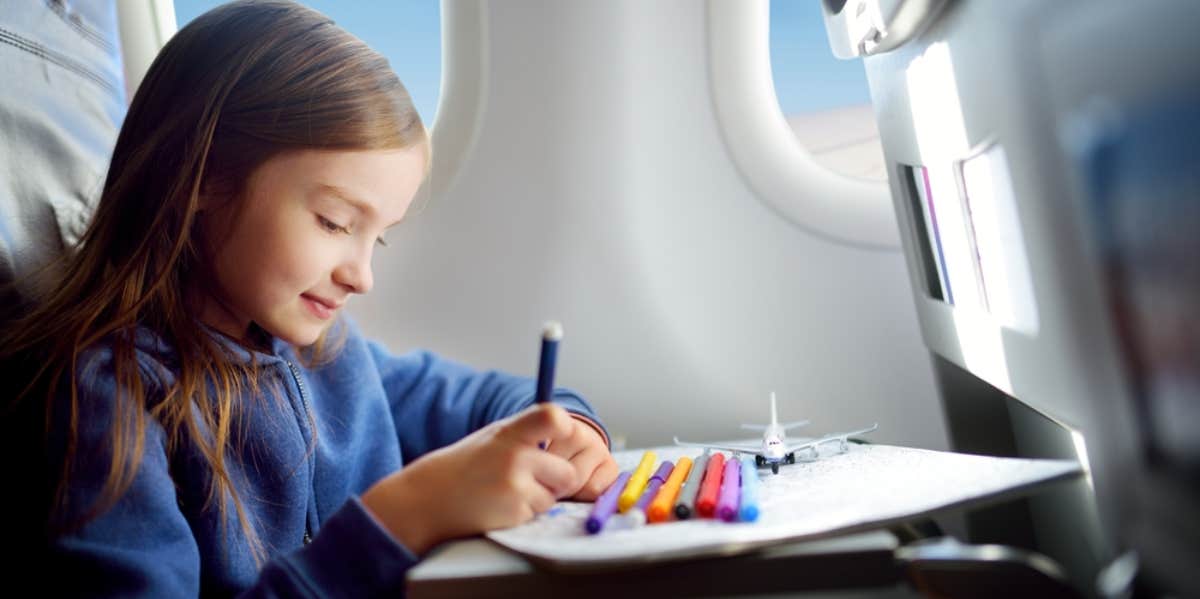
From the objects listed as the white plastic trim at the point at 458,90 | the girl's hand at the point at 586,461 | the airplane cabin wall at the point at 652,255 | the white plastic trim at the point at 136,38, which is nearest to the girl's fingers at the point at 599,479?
the girl's hand at the point at 586,461

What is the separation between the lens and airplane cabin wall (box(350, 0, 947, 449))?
97 cm

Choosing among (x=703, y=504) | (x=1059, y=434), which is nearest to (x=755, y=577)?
(x=703, y=504)

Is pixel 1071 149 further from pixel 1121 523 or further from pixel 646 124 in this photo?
pixel 646 124

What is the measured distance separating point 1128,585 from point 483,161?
2.54 feet

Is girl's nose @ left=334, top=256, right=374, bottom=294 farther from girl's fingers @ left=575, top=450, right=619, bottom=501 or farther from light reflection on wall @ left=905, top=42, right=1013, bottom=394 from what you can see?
light reflection on wall @ left=905, top=42, right=1013, bottom=394

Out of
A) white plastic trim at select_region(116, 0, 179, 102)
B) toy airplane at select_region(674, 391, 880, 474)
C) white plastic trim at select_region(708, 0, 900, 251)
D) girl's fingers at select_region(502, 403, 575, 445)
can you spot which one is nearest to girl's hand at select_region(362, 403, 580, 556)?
girl's fingers at select_region(502, 403, 575, 445)

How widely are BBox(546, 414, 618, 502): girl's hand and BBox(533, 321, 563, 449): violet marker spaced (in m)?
0.09

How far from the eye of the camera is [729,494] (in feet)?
1.59

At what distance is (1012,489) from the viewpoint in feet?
1.35

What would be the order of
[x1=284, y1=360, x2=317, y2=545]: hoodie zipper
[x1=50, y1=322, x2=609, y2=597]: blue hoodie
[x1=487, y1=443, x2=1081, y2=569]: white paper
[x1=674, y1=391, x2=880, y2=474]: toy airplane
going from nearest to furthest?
[x1=487, y1=443, x2=1081, y2=569]: white paper, [x1=50, y1=322, x2=609, y2=597]: blue hoodie, [x1=674, y1=391, x2=880, y2=474]: toy airplane, [x1=284, y1=360, x2=317, y2=545]: hoodie zipper

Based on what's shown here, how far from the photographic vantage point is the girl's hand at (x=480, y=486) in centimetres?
49

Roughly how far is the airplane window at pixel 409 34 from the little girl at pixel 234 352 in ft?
0.64

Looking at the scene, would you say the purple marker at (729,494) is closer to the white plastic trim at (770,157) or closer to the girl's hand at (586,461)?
the girl's hand at (586,461)

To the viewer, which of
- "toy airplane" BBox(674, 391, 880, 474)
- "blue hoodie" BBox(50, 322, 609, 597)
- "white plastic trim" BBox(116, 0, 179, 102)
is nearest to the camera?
"blue hoodie" BBox(50, 322, 609, 597)
